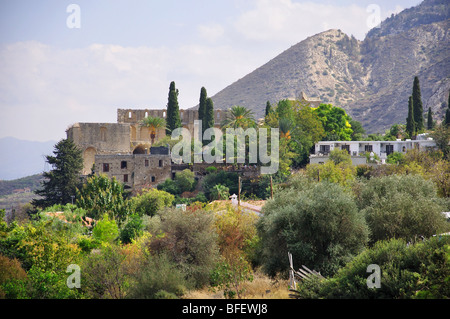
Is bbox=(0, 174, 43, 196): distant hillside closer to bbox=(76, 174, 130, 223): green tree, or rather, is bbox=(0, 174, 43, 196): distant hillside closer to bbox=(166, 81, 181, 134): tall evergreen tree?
bbox=(166, 81, 181, 134): tall evergreen tree

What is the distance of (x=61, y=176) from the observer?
48.4 metres

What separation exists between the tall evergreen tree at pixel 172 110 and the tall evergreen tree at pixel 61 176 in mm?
11731

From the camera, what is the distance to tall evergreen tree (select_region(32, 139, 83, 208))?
47906 mm

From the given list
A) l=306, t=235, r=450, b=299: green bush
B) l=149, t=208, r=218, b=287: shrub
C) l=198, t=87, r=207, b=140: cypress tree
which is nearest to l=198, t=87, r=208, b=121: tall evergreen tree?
l=198, t=87, r=207, b=140: cypress tree

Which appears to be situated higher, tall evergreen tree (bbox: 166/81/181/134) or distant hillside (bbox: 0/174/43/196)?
tall evergreen tree (bbox: 166/81/181/134)

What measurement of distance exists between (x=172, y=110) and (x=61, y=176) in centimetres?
1469

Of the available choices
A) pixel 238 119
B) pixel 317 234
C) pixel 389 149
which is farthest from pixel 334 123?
pixel 317 234

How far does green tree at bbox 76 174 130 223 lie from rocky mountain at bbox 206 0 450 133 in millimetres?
81477

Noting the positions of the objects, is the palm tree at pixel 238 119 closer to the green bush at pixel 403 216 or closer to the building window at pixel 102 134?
the building window at pixel 102 134

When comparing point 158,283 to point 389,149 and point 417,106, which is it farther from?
point 417,106

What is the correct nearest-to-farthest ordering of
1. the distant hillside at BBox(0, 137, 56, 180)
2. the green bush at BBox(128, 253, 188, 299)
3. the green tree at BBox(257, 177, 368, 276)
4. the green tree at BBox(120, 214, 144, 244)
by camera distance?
the green bush at BBox(128, 253, 188, 299), the green tree at BBox(257, 177, 368, 276), the green tree at BBox(120, 214, 144, 244), the distant hillside at BBox(0, 137, 56, 180)

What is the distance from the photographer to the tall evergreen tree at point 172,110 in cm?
5725

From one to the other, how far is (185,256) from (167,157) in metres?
31.7

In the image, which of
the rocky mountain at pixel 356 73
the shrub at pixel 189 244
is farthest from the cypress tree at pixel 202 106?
the rocky mountain at pixel 356 73
